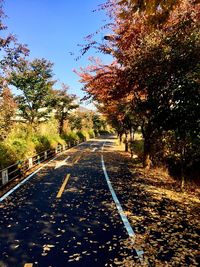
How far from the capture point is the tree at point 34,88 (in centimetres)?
3959

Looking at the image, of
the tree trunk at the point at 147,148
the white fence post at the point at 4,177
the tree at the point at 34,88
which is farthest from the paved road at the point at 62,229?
the tree at the point at 34,88

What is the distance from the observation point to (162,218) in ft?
28.2

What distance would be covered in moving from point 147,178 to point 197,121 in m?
6.60

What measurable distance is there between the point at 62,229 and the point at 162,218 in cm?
289

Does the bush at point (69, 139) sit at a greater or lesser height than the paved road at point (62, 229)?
greater

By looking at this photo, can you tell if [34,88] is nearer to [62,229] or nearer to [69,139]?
[69,139]

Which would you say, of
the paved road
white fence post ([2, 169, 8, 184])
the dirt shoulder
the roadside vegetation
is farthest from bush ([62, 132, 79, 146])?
the paved road

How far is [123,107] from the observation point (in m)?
21.1

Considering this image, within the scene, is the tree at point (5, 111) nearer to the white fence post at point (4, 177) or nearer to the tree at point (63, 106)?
the white fence post at point (4, 177)

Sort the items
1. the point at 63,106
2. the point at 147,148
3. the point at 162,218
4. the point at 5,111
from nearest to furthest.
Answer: the point at 162,218, the point at 147,148, the point at 5,111, the point at 63,106

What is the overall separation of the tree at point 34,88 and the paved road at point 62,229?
1121 inches

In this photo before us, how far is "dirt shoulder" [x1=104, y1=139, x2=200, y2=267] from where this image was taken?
612cm

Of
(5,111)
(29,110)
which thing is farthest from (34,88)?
(5,111)

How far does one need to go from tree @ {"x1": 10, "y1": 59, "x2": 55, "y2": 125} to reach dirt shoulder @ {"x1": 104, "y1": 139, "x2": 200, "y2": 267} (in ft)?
92.0
